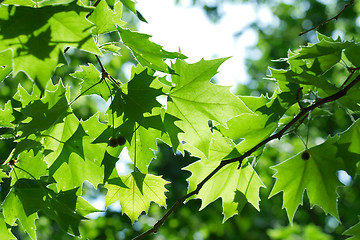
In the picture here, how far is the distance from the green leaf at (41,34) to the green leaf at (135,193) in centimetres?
72

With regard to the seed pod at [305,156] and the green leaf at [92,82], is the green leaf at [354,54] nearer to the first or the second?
the seed pod at [305,156]

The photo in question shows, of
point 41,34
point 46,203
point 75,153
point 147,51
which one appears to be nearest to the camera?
point 41,34

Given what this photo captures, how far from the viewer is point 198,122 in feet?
5.67

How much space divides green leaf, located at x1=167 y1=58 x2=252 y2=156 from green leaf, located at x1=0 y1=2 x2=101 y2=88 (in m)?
0.54

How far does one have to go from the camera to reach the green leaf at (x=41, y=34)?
1233mm

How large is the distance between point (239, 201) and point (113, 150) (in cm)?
72

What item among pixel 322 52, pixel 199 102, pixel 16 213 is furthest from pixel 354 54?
pixel 16 213

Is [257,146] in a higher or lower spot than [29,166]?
higher

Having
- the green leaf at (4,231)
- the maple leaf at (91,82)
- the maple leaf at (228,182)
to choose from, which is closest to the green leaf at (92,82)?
the maple leaf at (91,82)

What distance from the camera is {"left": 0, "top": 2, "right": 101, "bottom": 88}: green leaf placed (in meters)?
1.23

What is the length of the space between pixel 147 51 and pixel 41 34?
45 cm

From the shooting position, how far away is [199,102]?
1750 mm

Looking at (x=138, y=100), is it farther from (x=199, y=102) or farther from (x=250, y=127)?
(x=250, y=127)

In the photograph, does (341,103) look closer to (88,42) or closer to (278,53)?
(88,42)
